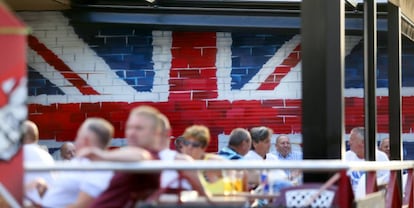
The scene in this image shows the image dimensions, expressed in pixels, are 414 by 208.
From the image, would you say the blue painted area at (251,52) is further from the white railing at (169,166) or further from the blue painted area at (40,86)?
the white railing at (169,166)

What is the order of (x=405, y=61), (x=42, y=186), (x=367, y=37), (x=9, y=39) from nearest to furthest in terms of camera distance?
(x=9, y=39) < (x=42, y=186) < (x=367, y=37) < (x=405, y=61)

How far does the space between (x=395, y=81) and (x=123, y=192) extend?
279 inches

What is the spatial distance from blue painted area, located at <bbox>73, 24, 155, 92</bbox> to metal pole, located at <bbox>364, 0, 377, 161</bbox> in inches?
144

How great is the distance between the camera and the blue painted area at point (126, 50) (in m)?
12.5

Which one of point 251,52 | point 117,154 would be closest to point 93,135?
point 117,154

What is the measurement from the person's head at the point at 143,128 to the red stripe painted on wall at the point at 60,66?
753cm

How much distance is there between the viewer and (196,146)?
6715 mm

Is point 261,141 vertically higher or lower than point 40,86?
lower

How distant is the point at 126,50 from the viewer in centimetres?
1253

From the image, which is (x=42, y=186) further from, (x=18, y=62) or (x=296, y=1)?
(x=296, y=1)

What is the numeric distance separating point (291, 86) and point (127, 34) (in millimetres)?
2266

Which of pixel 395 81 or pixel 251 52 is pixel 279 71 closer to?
pixel 251 52

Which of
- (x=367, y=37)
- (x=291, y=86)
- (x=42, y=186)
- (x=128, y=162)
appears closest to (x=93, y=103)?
(x=291, y=86)

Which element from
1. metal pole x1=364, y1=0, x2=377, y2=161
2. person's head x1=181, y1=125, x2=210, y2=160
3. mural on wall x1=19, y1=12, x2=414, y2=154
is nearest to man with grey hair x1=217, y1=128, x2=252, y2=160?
metal pole x1=364, y1=0, x2=377, y2=161
